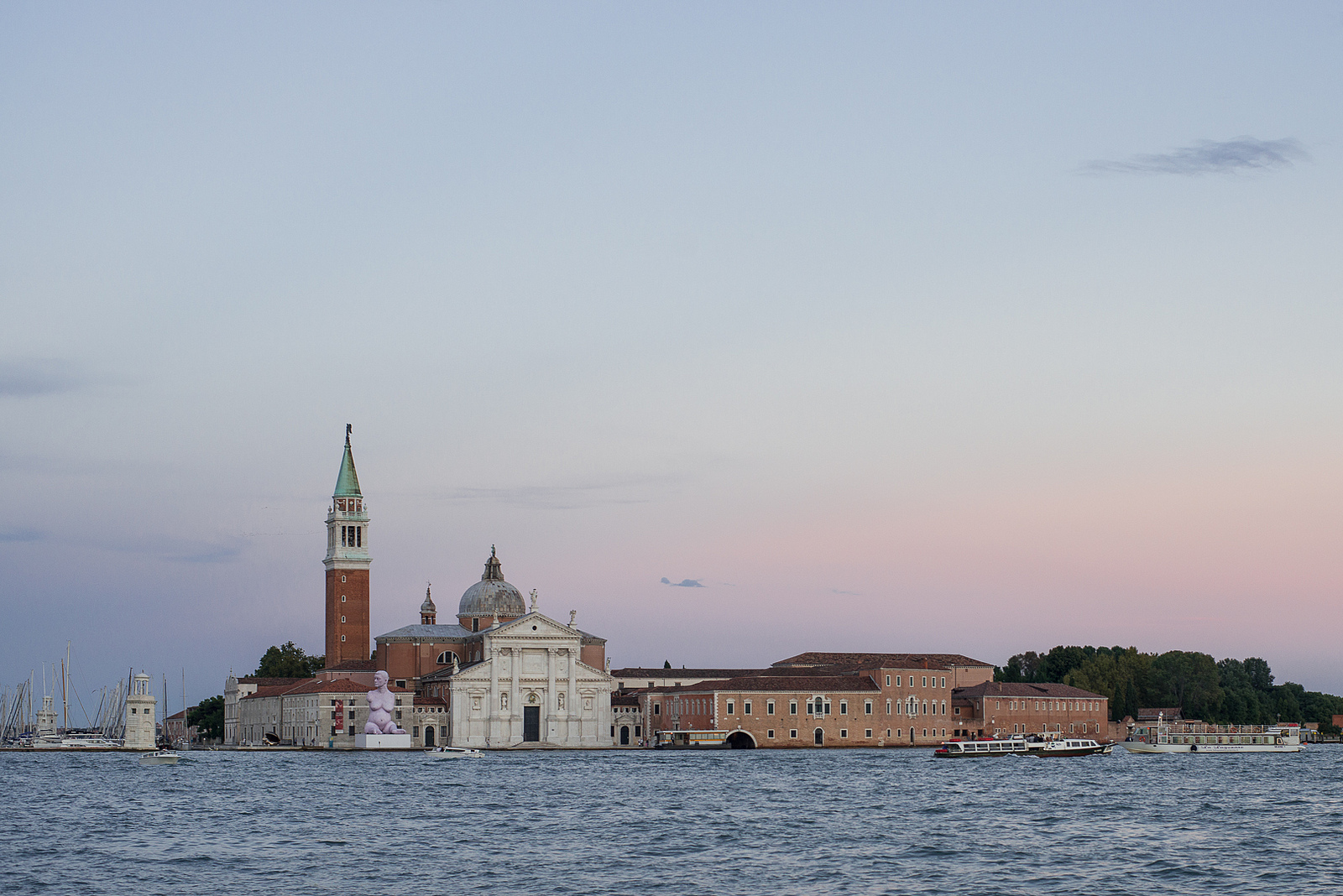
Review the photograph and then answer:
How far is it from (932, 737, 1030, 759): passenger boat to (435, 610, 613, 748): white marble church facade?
2417 centimetres

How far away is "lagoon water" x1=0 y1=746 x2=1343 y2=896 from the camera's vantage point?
30156 millimetres

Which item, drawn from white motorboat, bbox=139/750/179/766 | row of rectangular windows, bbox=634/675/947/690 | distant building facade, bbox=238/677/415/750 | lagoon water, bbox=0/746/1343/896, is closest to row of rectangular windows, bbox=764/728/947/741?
row of rectangular windows, bbox=634/675/947/690

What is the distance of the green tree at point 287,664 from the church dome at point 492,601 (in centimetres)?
1467

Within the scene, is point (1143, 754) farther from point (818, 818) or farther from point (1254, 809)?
point (818, 818)

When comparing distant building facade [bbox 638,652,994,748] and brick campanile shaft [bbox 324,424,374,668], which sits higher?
brick campanile shaft [bbox 324,424,374,668]

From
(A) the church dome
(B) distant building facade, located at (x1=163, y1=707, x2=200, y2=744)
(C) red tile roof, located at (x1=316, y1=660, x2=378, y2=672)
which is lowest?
(B) distant building facade, located at (x1=163, y1=707, x2=200, y2=744)

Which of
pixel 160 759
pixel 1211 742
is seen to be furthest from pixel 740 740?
pixel 160 759

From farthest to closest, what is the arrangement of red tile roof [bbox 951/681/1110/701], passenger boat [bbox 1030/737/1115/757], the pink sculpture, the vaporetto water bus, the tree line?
the tree line
red tile roof [bbox 951/681/1110/701]
the pink sculpture
the vaporetto water bus
passenger boat [bbox 1030/737/1115/757]

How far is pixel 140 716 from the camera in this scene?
113938 mm

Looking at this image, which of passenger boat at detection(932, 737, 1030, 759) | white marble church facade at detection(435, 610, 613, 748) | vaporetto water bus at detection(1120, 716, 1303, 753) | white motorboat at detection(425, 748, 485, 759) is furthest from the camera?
white marble church facade at detection(435, 610, 613, 748)

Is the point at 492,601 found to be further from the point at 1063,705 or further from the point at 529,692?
the point at 1063,705

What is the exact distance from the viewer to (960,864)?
32.8m

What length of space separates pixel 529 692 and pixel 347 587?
50.2ft

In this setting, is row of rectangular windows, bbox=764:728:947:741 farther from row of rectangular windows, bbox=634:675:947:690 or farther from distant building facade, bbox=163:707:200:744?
distant building facade, bbox=163:707:200:744
